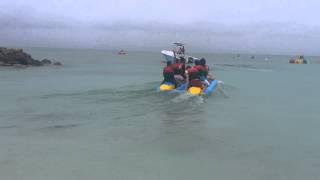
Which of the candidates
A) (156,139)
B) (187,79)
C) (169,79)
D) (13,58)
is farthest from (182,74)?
(13,58)

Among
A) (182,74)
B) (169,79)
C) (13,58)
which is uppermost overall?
(182,74)

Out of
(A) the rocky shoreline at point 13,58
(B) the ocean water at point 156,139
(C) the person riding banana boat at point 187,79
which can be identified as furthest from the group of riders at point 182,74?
(A) the rocky shoreline at point 13,58

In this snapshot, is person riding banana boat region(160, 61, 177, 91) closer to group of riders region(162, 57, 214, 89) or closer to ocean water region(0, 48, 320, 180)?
group of riders region(162, 57, 214, 89)

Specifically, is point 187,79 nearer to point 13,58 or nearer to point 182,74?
point 182,74

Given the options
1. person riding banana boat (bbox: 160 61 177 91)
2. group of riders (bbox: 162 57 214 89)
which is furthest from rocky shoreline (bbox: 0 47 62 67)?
group of riders (bbox: 162 57 214 89)

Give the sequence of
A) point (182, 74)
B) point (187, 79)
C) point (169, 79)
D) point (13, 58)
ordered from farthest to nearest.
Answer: point (13, 58), point (182, 74), point (169, 79), point (187, 79)

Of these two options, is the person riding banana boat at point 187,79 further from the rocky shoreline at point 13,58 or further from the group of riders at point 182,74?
the rocky shoreline at point 13,58

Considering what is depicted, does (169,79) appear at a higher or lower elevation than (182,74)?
lower

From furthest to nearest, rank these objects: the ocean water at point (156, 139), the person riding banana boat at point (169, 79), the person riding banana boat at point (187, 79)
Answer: the person riding banana boat at point (169, 79) → the person riding banana boat at point (187, 79) → the ocean water at point (156, 139)

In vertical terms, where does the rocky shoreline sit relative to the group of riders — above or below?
below

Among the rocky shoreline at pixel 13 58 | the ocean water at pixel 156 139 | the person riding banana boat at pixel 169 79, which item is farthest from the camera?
the rocky shoreline at pixel 13 58

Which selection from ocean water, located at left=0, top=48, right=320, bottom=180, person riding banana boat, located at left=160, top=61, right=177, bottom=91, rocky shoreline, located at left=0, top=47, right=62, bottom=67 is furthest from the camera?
rocky shoreline, located at left=0, top=47, right=62, bottom=67

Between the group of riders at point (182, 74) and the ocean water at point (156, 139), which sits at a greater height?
the group of riders at point (182, 74)

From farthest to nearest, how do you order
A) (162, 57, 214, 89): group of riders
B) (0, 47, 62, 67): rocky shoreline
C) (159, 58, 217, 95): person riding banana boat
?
(0, 47, 62, 67): rocky shoreline → (162, 57, 214, 89): group of riders → (159, 58, 217, 95): person riding banana boat
